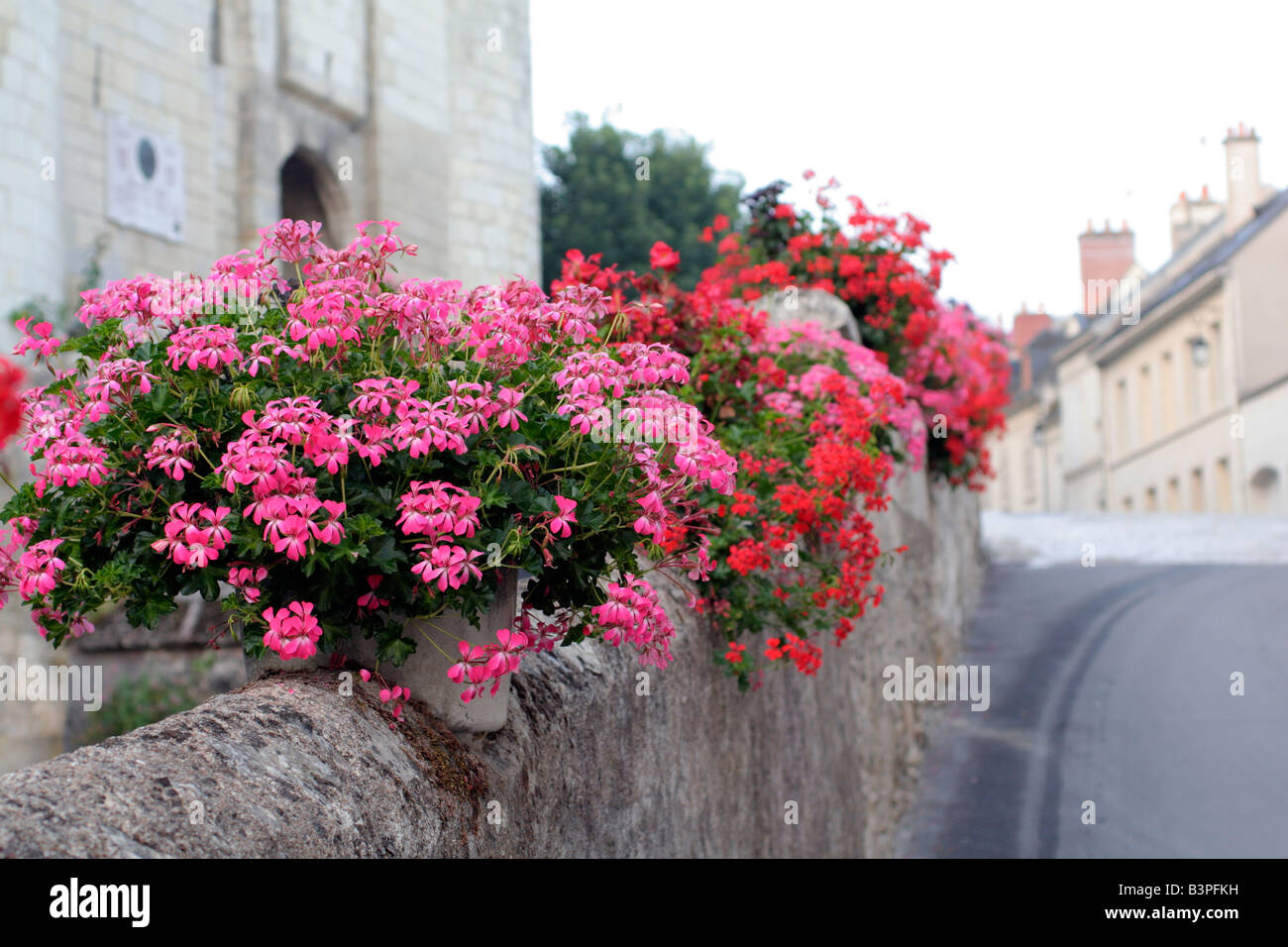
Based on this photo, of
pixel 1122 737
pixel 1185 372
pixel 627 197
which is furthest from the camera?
pixel 1185 372

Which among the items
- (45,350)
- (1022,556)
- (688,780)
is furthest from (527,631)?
(1022,556)

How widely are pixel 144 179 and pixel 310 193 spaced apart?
461 centimetres

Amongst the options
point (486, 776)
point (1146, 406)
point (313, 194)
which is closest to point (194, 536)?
point (486, 776)

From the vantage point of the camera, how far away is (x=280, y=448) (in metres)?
2.15

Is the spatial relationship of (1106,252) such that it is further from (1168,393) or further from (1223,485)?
(1223,485)

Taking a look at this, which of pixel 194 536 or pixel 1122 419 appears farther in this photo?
pixel 1122 419

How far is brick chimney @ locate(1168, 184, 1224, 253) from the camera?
135 ft

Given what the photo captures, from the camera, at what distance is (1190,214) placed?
41344mm

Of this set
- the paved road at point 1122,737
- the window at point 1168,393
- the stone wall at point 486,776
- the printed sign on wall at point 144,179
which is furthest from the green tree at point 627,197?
the stone wall at point 486,776

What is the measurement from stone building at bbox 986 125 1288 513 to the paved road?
12.8m

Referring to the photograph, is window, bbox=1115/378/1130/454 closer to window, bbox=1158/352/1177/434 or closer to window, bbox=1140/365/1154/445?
window, bbox=1140/365/1154/445

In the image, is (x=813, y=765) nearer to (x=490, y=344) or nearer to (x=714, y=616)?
(x=714, y=616)
